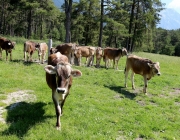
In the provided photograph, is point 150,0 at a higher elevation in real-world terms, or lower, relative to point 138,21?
higher

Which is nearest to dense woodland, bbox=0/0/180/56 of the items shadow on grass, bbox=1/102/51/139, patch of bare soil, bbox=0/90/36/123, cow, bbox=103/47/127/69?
cow, bbox=103/47/127/69

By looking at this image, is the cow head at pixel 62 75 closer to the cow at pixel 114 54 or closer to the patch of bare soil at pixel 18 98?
the patch of bare soil at pixel 18 98

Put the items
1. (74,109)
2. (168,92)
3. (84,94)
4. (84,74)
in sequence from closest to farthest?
(74,109) < (84,94) < (168,92) < (84,74)

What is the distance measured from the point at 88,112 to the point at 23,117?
2.31m

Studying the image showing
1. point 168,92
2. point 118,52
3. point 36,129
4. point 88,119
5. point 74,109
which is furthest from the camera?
point 118,52

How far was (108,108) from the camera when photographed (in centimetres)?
826

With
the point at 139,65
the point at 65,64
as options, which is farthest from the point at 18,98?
the point at 139,65

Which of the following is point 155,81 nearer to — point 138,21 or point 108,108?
point 108,108

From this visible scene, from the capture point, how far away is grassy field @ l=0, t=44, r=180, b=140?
6055 mm

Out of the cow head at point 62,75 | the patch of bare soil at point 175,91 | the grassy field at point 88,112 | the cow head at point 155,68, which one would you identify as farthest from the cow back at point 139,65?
the cow head at point 62,75

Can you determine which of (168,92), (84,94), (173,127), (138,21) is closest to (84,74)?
(84,94)

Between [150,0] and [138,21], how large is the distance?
3.89 m

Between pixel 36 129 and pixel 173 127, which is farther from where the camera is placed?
pixel 173 127

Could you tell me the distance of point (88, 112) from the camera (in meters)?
7.61
